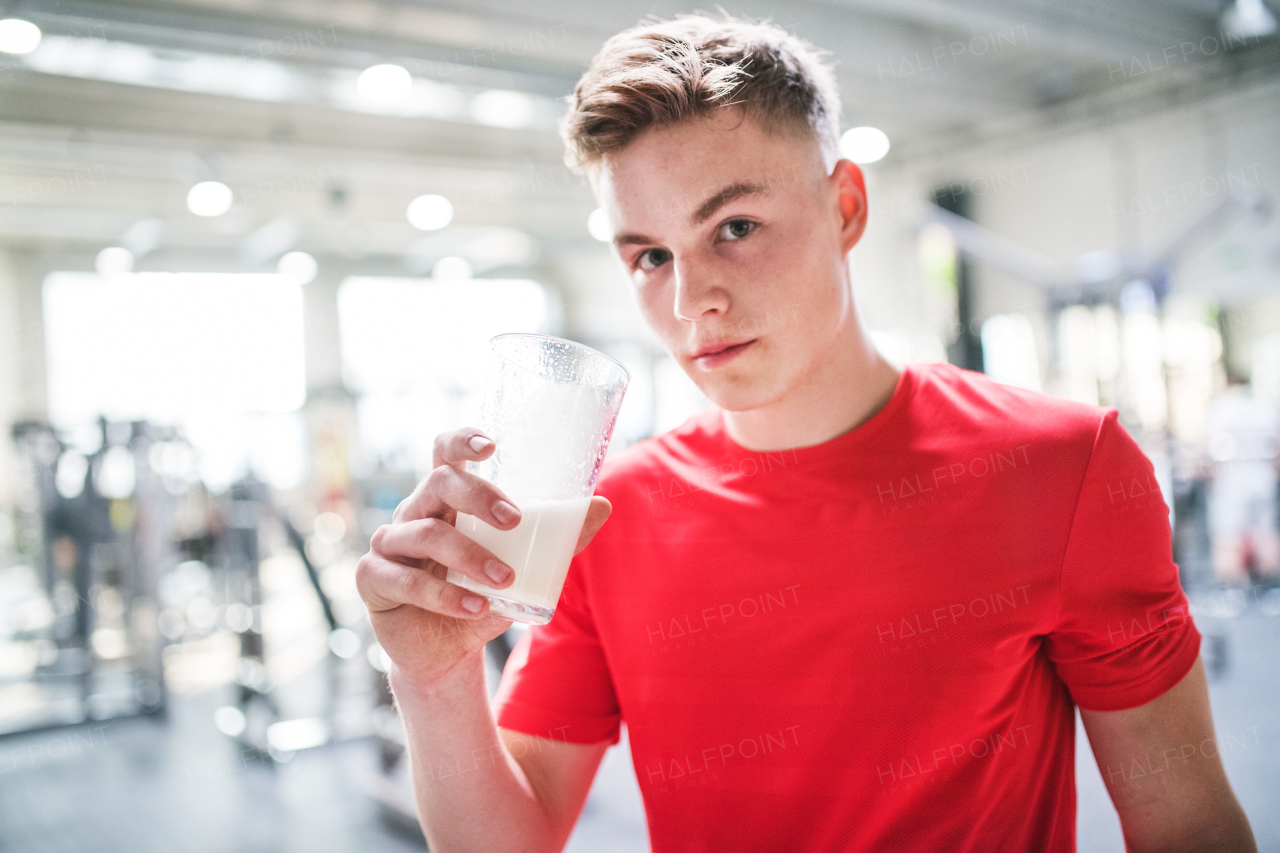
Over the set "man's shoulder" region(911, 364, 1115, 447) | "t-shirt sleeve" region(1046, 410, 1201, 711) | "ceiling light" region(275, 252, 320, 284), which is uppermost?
"ceiling light" region(275, 252, 320, 284)

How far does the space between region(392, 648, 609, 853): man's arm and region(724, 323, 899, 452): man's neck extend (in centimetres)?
46

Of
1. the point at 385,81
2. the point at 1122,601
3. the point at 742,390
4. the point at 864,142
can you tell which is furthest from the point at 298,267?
the point at 1122,601

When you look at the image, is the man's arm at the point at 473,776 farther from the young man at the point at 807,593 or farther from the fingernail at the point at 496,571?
the fingernail at the point at 496,571

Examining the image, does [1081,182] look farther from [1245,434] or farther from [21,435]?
[21,435]

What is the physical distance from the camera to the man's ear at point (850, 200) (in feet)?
3.62

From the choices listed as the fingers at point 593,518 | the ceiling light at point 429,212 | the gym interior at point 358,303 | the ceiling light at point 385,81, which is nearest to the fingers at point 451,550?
the fingers at point 593,518

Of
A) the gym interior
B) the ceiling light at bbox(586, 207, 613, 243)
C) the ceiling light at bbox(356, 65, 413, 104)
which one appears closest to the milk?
the gym interior

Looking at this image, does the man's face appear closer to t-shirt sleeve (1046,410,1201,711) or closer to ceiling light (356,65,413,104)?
t-shirt sleeve (1046,410,1201,711)

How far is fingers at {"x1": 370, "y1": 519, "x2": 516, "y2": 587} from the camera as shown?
80 centimetres

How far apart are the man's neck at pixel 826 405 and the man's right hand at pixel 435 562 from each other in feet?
1.00

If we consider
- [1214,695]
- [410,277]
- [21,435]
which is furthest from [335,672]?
[410,277]

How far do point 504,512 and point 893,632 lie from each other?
48 centimetres

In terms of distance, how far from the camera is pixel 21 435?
5.88 meters

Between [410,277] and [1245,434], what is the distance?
11.9 m
